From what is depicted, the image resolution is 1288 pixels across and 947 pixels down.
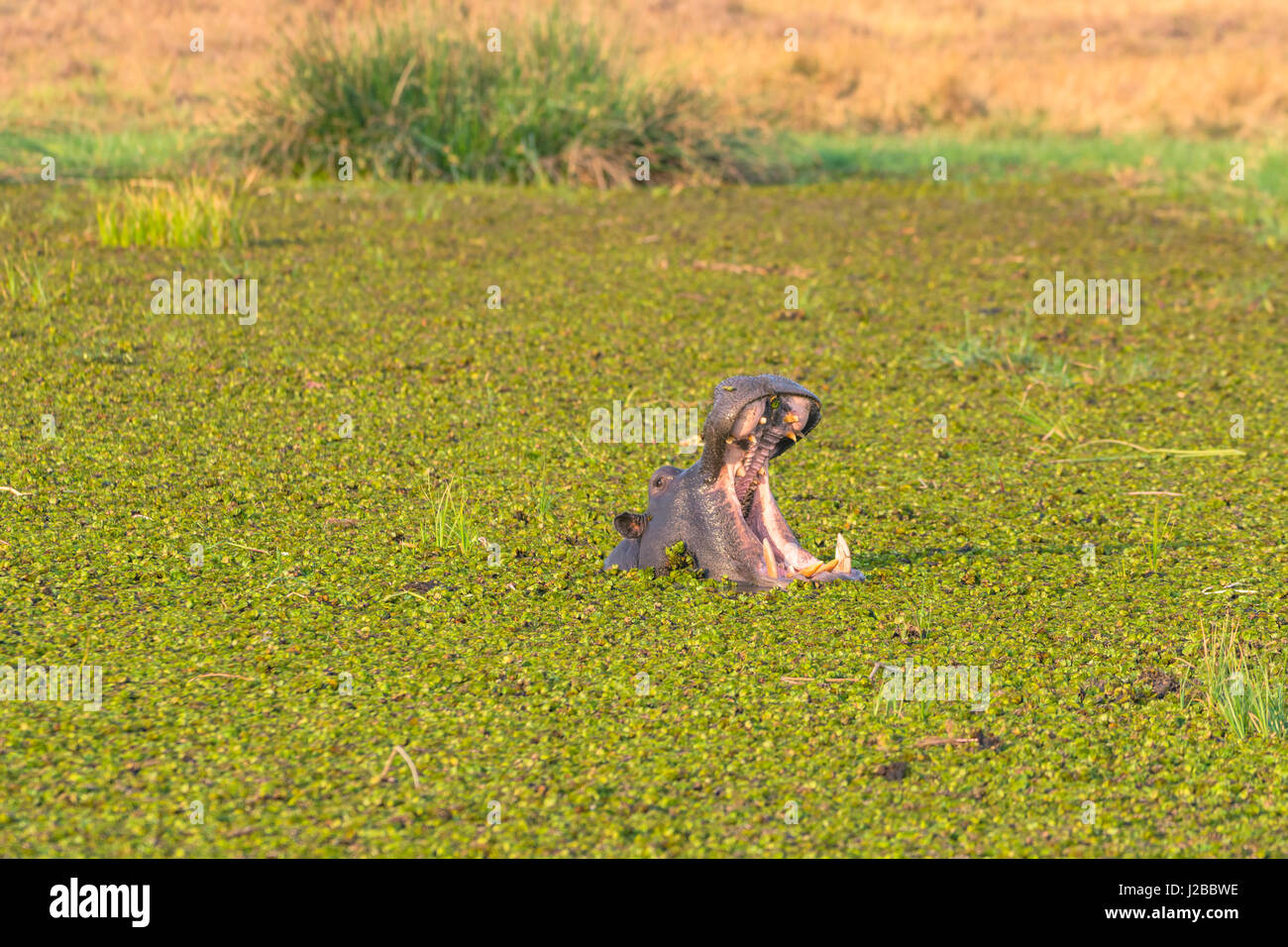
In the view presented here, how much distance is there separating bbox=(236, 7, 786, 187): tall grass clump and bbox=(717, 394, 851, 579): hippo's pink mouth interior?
530cm

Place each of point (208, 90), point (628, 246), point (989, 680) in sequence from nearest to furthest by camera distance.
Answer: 1. point (989, 680)
2. point (628, 246)
3. point (208, 90)

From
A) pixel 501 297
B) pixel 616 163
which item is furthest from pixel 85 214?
pixel 616 163

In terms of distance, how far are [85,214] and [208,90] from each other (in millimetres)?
2594

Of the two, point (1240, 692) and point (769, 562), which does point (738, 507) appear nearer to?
point (769, 562)

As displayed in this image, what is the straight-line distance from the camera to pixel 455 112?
8.23m

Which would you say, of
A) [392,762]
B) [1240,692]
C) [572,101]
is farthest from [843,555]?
[572,101]

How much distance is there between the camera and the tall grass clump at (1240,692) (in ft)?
7.83

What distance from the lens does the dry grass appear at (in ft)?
34.3

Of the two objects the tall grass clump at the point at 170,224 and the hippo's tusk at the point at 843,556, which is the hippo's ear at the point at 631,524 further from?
the tall grass clump at the point at 170,224

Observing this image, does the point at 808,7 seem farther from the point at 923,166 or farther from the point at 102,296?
the point at 102,296

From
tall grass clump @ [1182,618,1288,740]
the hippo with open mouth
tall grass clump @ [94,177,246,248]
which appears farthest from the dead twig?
tall grass clump @ [94,177,246,248]

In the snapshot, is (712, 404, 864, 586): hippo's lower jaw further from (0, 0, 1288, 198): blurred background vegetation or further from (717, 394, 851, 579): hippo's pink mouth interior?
(0, 0, 1288, 198): blurred background vegetation

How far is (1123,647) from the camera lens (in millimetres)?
2744

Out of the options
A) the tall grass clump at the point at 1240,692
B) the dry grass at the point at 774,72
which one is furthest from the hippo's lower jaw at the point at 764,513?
the dry grass at the point at 774,72
